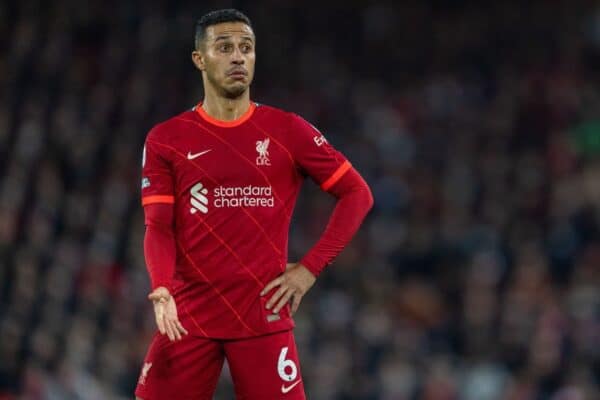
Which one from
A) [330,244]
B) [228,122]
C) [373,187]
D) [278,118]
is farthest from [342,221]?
[373,187]

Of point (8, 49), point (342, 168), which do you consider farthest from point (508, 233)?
point (342, 168)

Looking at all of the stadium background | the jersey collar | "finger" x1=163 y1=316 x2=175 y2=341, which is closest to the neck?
the jersey collar

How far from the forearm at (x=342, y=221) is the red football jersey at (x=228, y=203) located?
0.07 metres

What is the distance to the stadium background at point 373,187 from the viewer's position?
37.7 feet

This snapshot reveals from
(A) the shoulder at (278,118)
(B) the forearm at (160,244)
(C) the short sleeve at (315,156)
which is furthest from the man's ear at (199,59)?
(B) the forearm at (160,244)

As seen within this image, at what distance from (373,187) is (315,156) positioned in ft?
29.1

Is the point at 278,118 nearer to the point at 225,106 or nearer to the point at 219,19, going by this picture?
the point at 225,106

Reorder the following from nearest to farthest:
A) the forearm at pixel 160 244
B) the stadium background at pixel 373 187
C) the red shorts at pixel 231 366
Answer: the forearm at pixel 160 244, the red shorts at pixel 231 366, the stadium background at pixel 373 187

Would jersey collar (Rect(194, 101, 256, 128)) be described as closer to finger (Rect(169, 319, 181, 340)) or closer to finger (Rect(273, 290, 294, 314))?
finger (Rect(273, 290, 294, 314))

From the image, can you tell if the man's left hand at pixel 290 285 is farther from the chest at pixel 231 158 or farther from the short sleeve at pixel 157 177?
the short sleeve at pixel 157 177

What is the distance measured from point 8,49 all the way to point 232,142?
32.8 ft

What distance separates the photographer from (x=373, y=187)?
14.7m

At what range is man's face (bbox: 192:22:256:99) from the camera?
5738 millimetres

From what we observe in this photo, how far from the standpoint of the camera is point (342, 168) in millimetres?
5844
